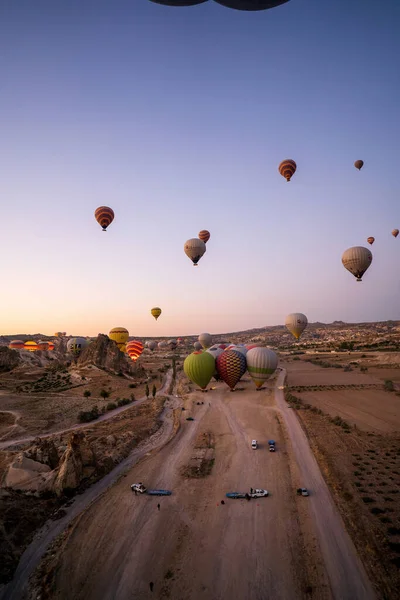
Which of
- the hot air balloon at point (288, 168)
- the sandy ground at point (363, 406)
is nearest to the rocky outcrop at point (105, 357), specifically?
the sandy ground at point (363, 406)

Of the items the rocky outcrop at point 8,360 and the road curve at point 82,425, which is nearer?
the road curve at point 82,425

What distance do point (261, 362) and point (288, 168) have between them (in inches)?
996

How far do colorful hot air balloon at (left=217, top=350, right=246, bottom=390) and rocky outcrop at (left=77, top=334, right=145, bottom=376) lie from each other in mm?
30419

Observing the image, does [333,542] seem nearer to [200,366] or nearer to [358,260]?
[200,366]

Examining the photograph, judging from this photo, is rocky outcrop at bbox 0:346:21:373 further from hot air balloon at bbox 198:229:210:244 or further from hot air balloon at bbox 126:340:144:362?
hot air balloon at bbox 198:229:210:244

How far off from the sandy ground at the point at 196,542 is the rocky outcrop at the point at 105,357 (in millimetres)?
44727

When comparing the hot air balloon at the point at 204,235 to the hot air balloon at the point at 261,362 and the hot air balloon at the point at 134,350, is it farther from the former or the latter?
the hot air balloon at the point at 134,350

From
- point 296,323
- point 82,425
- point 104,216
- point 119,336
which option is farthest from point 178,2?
point 119,336

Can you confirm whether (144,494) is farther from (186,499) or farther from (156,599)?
(156,599)

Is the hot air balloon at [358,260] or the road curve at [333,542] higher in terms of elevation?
the hot air balloon at [358,260]

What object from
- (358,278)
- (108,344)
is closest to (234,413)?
(358,278)

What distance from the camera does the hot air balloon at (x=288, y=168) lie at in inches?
1524

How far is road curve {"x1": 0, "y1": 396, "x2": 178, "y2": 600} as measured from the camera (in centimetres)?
1290

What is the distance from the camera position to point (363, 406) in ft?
122
